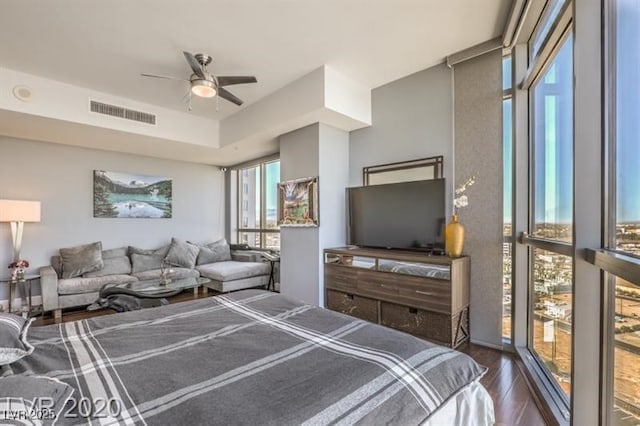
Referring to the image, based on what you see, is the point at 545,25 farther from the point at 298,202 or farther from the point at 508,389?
the point at 298,202

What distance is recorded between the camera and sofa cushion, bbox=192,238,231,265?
5395mm

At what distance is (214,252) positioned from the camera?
18.2 ft

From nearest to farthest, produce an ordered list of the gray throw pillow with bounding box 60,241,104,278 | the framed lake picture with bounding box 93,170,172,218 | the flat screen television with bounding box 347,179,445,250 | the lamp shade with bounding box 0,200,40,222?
the flat screen television with bounding box 347,179,445,250 < the lamp shade with bounding box 0,200,40,222 < the gray throw pillow with bounding box 60,241,104,278 < the framed lake picture with bounding box 93,170,172,218

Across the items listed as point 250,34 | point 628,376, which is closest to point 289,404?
point 628,376

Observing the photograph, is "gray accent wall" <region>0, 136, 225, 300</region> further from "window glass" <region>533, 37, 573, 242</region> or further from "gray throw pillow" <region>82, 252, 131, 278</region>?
"window glass" <region>533, 37, 573, 242</region>

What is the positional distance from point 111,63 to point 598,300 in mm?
4341

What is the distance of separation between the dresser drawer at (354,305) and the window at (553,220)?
141cm

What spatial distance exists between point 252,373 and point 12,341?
40.8 inches

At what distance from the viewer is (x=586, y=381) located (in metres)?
1.44

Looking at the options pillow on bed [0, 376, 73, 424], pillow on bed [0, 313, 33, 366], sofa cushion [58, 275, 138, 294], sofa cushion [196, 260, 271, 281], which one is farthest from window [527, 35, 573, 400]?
sofa cushion [58, 275, 138, 294]

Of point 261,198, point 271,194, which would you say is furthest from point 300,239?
point 261,198

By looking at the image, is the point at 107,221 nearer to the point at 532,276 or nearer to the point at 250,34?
the point at 250,34

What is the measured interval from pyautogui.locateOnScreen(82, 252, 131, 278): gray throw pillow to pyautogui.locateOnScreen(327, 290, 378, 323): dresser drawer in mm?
3282

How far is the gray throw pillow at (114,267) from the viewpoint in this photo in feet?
14.0
